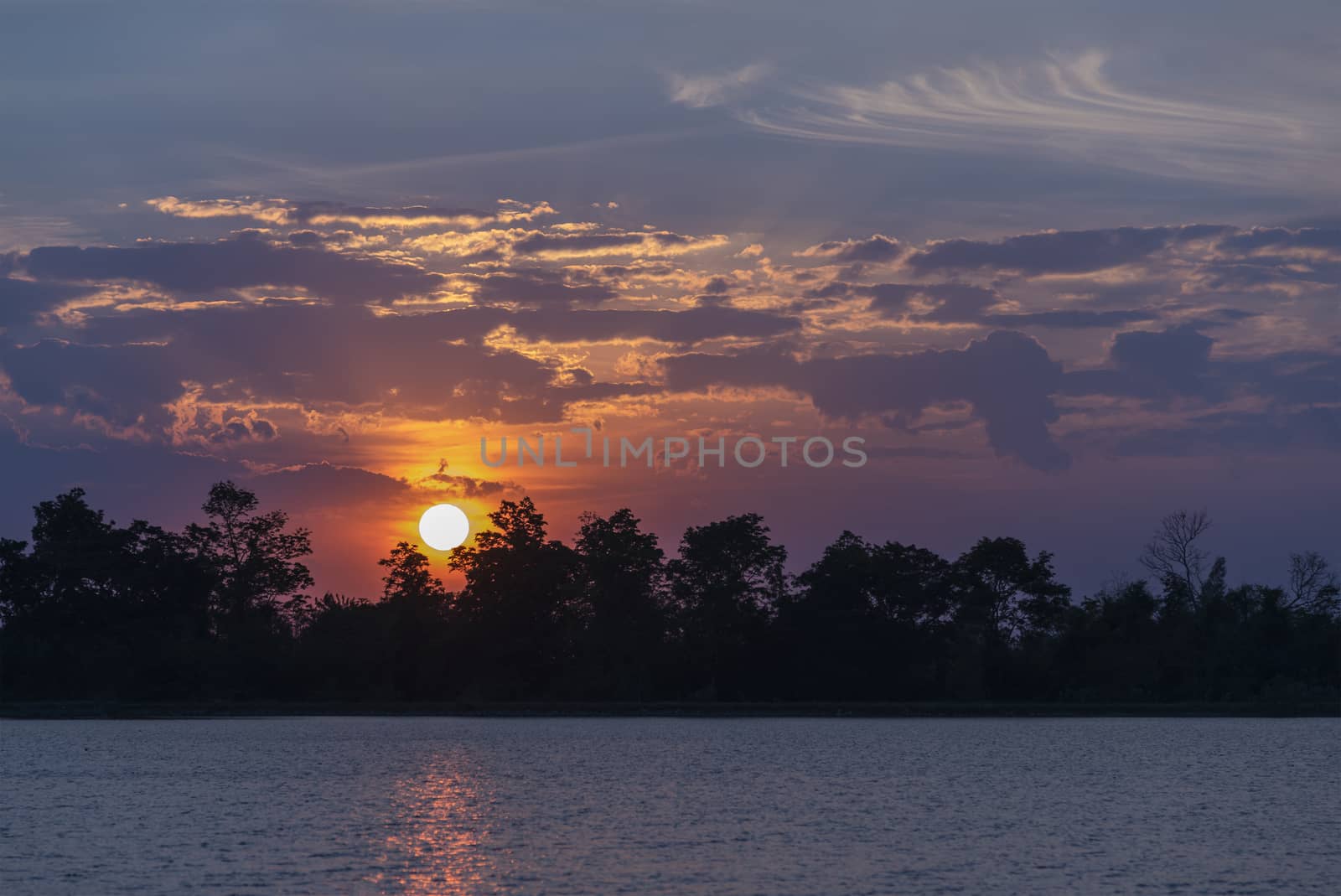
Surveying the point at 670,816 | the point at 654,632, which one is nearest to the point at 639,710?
the point at 654,632

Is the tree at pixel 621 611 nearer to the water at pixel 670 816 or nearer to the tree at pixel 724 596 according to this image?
the tree at pixel 724 596

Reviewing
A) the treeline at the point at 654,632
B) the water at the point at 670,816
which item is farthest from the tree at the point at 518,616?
the water at the point at 670,816

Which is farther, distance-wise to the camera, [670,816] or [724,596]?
[724,596]

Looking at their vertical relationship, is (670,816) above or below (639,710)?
below

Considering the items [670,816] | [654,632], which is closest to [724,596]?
[654,632]

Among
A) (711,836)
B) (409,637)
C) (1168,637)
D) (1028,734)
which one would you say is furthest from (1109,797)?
(409,637)

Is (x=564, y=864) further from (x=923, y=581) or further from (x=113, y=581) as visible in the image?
(x=113, y=581)

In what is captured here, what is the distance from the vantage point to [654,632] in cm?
12344

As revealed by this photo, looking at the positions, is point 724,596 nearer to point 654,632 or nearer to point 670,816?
point 654,632

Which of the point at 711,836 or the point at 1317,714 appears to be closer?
the point at 711,836

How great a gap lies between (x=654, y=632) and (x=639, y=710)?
6.74 m

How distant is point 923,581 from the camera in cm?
12381

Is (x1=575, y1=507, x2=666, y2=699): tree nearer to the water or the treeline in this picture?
the treeline

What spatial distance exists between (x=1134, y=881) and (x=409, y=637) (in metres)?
99.9
